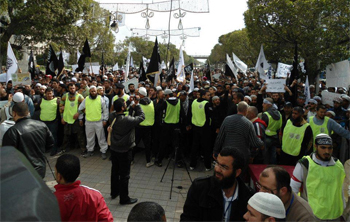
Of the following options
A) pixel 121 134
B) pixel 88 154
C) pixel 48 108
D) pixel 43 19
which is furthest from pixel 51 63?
pixel 121 134

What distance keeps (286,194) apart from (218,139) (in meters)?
2.27

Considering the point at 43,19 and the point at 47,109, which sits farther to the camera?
the point at 43,19

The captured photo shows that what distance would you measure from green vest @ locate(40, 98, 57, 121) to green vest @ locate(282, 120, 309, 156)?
20.7ft

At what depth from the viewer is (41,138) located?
13.0 ft

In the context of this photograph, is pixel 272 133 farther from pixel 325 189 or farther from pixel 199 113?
pixel 325 189

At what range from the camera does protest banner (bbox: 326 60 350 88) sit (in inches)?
267

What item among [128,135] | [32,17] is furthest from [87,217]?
[32,17]

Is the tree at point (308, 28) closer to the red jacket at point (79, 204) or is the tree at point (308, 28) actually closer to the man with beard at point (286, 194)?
the man with beard at point (286, 194)

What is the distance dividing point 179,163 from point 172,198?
6.39 feet

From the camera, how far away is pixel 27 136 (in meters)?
3.76

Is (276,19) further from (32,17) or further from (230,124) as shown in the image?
(32,17)

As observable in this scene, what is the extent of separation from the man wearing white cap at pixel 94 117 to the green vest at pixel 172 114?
192 cm

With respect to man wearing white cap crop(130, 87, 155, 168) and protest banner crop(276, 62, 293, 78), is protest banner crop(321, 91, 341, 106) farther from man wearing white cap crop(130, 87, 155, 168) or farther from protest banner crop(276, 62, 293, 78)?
man wearing white cap crop(130, 87, 155, 168)

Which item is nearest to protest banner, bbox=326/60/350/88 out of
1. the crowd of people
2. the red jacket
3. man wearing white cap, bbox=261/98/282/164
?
the crowd of people
